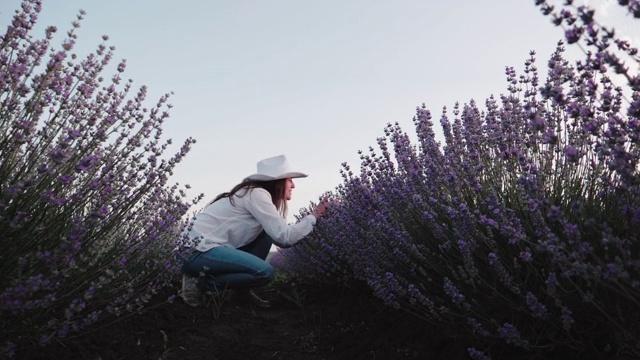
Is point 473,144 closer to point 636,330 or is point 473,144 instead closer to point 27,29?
point 636,330

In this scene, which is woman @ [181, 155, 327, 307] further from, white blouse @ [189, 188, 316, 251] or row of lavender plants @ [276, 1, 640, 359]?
row of lavender plants @ [276, 1, 640, 359]

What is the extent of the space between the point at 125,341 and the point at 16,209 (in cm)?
96

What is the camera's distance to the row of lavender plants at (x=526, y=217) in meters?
1.67

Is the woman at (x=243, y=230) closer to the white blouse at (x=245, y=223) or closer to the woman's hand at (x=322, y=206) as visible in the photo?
the white blouse at (x=245, y=223)

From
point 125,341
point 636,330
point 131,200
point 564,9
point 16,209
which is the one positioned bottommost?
point 125,341

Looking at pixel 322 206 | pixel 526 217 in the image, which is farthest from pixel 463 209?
pixel 322 206

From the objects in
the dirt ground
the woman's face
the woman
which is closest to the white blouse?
the woman

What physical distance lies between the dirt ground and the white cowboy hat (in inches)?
35.9

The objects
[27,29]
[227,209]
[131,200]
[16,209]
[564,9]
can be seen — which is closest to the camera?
[564,9]

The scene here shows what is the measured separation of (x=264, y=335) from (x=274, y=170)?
3.58ft

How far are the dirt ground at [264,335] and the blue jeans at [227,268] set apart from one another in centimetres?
17

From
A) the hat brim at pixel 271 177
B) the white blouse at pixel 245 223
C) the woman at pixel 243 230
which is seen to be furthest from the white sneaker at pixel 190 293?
the hat brim at pixel 271 177

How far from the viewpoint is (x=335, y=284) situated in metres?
4.75

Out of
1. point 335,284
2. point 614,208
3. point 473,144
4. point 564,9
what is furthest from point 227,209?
point 564,9
